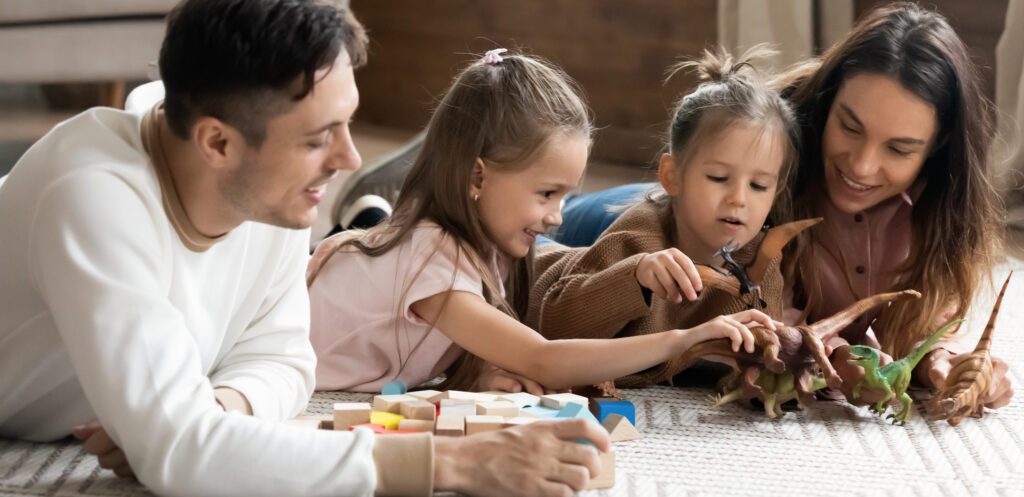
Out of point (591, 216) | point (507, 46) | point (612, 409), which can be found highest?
point (612, 409)

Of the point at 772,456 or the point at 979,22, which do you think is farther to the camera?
the point at 979,22

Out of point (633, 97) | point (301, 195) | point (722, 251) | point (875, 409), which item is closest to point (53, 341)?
point (301, 195)

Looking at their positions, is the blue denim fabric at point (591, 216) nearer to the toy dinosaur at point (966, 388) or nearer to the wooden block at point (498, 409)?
the toy dinosaur at point (966, 388)

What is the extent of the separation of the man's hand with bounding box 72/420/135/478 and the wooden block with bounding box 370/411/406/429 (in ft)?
0.80

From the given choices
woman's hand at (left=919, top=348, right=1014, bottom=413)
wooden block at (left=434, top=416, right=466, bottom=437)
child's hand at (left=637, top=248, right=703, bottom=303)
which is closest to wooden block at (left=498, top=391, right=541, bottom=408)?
wooden block at (left=434, top=416, right=466, bottom=437)

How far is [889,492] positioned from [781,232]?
41 cm

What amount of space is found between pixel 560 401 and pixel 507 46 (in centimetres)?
216

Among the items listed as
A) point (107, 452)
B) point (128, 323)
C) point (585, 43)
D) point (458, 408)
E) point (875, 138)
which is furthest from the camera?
point (585, 43)

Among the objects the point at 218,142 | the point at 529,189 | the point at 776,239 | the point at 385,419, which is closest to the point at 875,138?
the point at 776,239

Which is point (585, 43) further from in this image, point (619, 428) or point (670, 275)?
point (619, 428)

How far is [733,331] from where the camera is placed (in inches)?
54.6

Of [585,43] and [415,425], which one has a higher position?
[415,425]

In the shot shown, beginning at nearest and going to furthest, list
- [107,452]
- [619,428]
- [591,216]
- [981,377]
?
[107,452] < [619,428] < [981,377] < [591,216]

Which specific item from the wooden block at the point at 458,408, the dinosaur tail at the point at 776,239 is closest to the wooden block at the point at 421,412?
the wooden block at the point at 458,408
